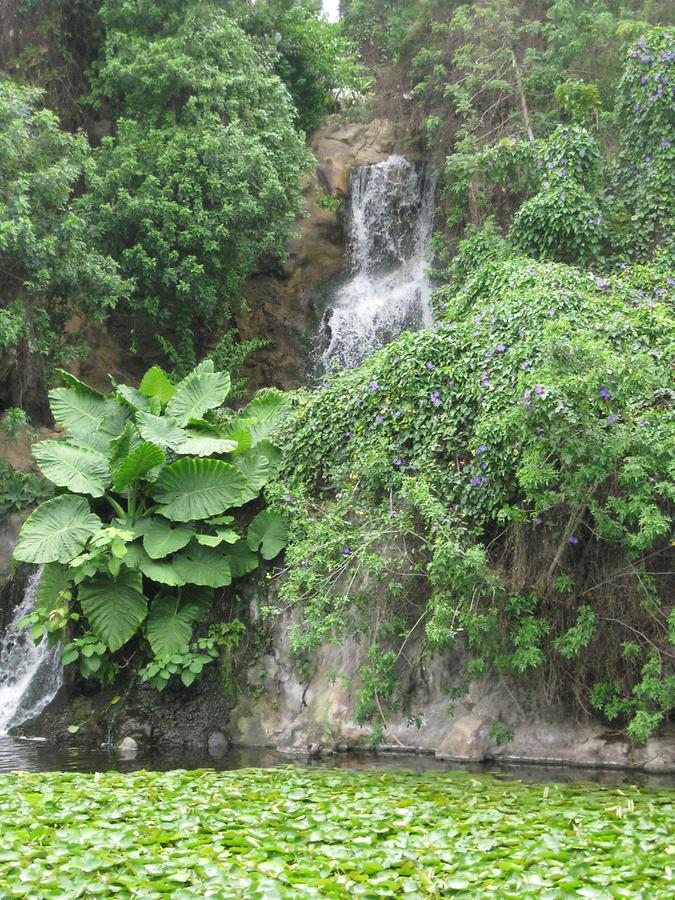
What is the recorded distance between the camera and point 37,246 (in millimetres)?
12070

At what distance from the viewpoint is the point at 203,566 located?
9648 mm

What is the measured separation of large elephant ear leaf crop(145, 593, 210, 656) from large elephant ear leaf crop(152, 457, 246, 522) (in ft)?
2.71

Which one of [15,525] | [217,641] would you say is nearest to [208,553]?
[217,641]

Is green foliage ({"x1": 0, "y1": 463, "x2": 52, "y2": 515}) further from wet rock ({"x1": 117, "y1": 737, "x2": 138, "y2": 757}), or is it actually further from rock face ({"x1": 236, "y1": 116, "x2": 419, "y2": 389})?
rock face ({"x1": 236, "y1": 116, "x2": 419, "y2": 389})

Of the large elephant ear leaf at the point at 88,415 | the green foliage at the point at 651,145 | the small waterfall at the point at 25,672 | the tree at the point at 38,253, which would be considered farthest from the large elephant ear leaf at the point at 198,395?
the green foliage at the point at 651,145

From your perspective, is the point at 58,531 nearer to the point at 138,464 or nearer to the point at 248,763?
the point at 138,464

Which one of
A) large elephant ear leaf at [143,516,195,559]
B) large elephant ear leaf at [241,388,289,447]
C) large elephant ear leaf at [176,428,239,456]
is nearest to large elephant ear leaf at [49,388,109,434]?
large elephant ear leaf at [176,428,239,456]

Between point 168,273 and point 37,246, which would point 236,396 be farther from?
point 37,246

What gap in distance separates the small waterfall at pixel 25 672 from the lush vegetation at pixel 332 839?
355cm

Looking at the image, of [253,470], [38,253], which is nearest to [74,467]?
[253,470]

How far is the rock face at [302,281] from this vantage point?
16.6 m

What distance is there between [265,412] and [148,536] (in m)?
2.05

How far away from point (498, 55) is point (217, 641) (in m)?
10.0

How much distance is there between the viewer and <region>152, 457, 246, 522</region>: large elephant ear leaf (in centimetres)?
962
